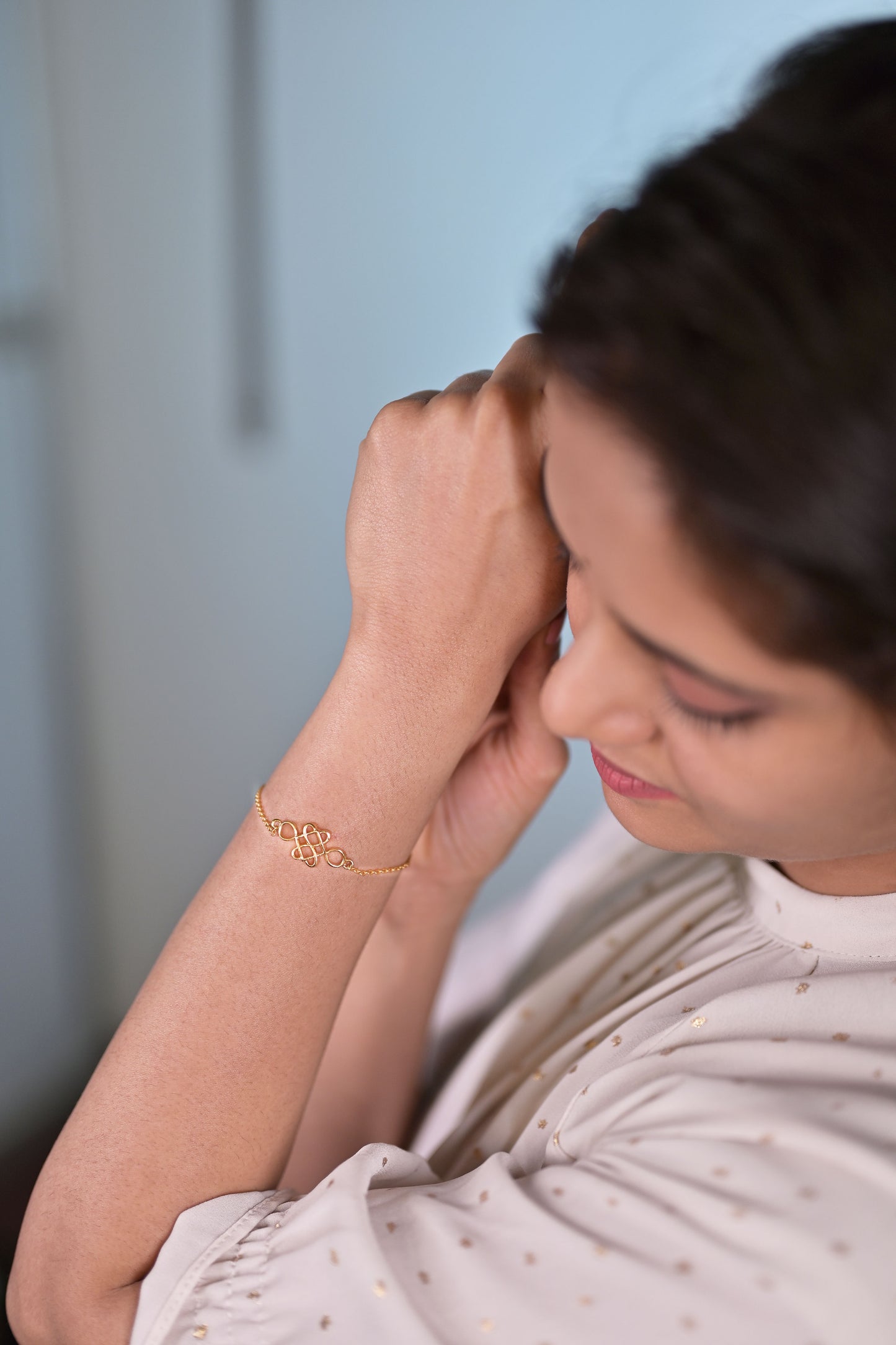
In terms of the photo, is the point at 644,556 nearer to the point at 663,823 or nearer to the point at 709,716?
the point at 709,716

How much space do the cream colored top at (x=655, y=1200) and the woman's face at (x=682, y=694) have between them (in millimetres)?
114

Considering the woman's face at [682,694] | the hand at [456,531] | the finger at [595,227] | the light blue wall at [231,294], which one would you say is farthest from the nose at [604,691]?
the light blue wall at [231,294]

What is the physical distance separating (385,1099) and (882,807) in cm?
59

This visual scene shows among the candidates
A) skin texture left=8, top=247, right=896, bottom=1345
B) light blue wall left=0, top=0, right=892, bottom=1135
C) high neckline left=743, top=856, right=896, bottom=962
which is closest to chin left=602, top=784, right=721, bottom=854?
skin texture left=8, top=247, right=896, bottom=1345

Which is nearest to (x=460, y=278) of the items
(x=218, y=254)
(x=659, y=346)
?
(x=218, y=254)

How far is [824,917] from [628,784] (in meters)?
0.17

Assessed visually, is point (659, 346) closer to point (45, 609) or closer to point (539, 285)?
point (539, 285)

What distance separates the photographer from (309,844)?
2.26 feet

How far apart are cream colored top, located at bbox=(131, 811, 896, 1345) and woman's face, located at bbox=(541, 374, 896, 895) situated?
0.37ft

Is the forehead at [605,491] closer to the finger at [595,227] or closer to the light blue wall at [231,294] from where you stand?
the finger at [595,227]

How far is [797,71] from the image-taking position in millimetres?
527

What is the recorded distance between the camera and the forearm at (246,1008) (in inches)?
25.4

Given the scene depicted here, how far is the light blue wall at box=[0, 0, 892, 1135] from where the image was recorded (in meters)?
1.52

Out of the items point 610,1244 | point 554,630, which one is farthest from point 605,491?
point 610,1244
